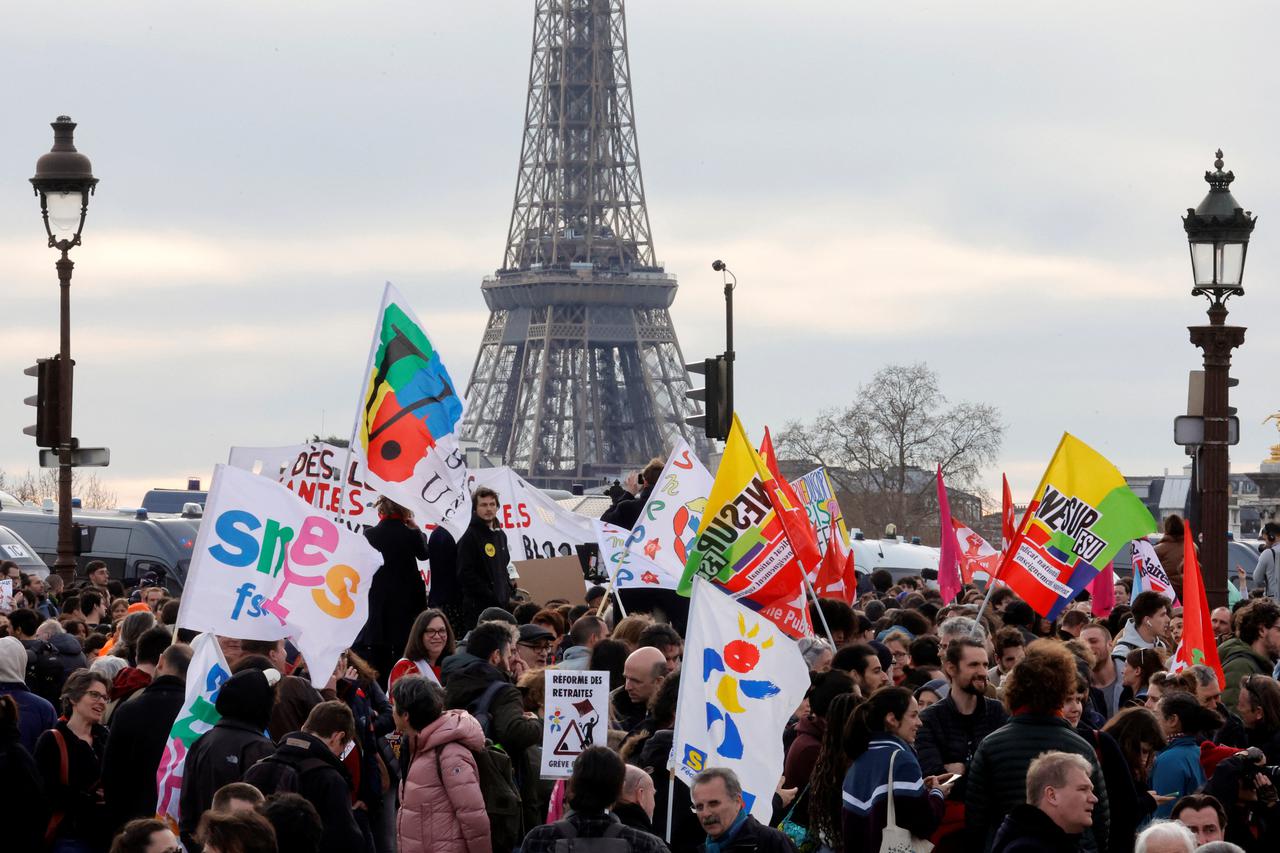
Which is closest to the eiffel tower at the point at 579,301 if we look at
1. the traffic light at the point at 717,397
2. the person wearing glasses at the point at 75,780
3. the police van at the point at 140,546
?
the police van at the point at 140,546

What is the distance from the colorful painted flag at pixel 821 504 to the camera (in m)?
19.4

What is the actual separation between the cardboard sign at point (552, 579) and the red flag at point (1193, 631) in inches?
A: 323

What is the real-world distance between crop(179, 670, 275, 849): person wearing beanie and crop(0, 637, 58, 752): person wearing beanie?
2187 mm

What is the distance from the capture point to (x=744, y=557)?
12.5 m

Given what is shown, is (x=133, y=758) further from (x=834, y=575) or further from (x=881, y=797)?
(x=834, y=575)

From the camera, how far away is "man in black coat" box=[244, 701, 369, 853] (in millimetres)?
9086

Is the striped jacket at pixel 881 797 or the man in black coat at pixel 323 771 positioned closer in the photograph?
the striped jacket at pixel 881 797

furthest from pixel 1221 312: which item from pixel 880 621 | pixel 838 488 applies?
pixel 838 488

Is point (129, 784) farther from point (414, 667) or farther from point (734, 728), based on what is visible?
point (734, 728)

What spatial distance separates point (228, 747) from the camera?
9.36 meters

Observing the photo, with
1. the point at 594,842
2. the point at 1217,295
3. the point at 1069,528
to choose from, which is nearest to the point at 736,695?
the point at 594,842

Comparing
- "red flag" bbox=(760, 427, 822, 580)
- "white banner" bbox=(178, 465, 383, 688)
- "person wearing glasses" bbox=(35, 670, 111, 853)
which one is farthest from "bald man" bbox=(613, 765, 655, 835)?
"red flag" bbox=(760, 427, 822, 580)

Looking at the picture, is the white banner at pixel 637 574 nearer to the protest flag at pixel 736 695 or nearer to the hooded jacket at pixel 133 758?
the hooded jacket at pixel 133 758

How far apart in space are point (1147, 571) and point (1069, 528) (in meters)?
3.88
